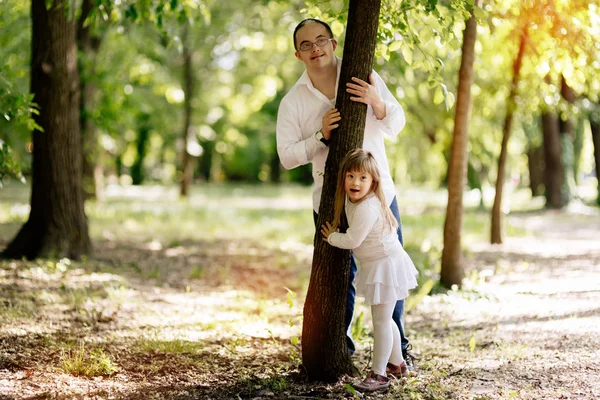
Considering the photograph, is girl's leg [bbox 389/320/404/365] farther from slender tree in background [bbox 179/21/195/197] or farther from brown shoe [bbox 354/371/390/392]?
slender tree in background [bbox 179/21/195/197]

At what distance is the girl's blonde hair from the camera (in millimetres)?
3891

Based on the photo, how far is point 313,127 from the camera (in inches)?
171

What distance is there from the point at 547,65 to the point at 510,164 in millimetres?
32560

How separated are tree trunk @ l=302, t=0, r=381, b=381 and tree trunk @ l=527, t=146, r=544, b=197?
2294 cm

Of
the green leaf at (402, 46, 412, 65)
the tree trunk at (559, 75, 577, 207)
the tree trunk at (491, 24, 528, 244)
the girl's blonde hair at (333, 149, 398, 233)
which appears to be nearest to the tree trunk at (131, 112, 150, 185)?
the tree trunk at (559, 75, 577, 207)

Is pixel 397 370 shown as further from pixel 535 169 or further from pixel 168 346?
pixel 535 169

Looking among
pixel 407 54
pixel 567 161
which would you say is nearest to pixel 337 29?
pixel 407 54

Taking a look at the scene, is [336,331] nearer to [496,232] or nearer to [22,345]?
[22,345]

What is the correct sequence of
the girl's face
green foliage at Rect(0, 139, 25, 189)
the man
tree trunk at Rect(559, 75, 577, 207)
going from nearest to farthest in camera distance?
the girl's face, the man, green foliage at Rect(0, 139, 25, 189), tree trunk at Rect(559, 75, 577, 207)

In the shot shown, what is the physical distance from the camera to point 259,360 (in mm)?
4934

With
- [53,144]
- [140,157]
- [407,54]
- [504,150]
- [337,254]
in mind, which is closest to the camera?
[337,254]

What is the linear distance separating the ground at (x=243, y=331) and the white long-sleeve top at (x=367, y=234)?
859 millimetres

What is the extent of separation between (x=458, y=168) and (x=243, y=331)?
3353mm

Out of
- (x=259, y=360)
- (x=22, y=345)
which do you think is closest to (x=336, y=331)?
(x=259, y=360)
